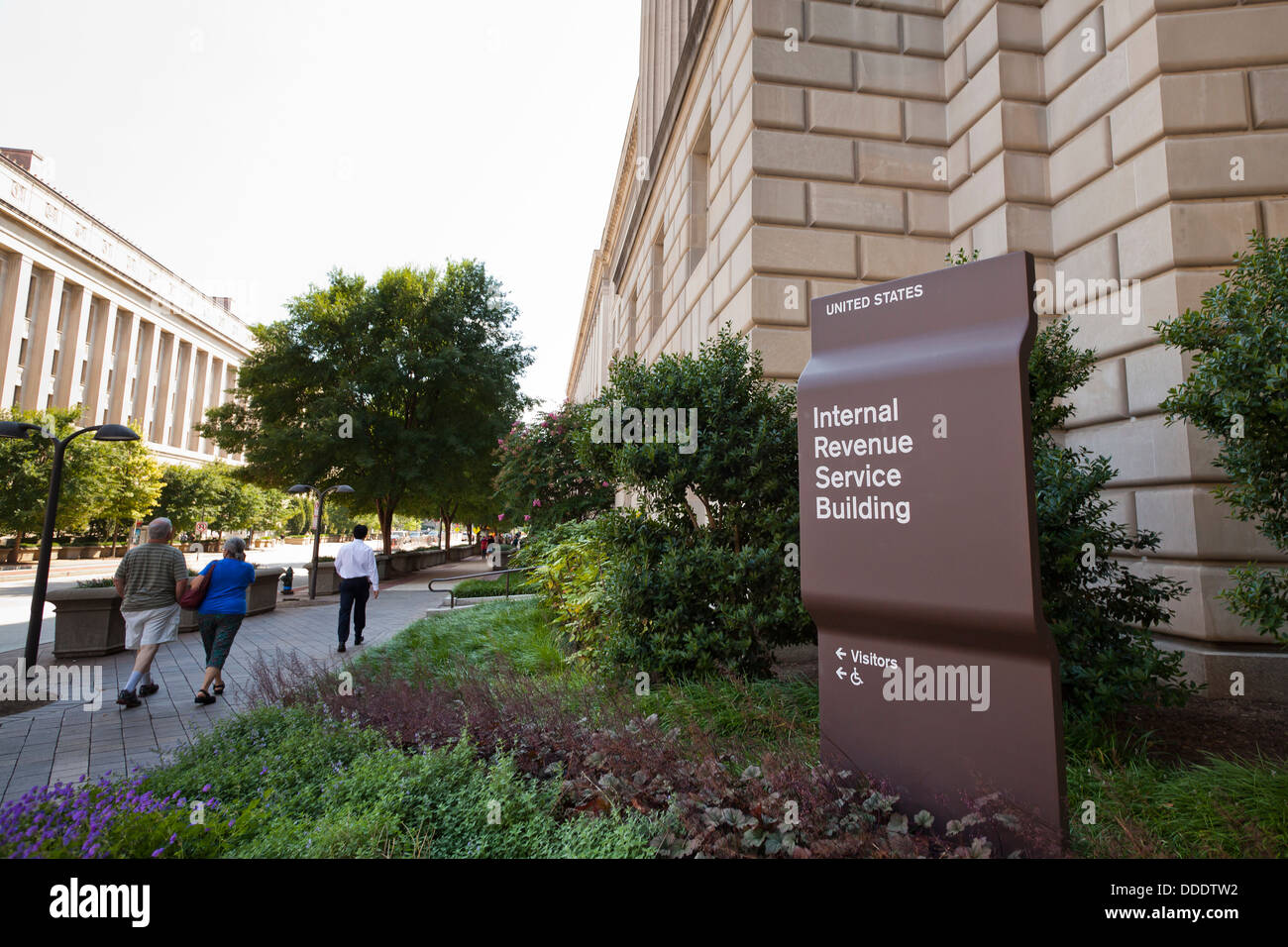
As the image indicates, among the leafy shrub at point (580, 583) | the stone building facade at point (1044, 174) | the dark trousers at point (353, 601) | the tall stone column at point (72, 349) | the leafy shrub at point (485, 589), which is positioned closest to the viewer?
the stone building facade at point (1044, 174)

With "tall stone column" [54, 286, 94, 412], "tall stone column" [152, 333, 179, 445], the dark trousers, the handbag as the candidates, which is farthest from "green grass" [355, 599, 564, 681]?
"tall stone column" [152, 333, 179, 445]

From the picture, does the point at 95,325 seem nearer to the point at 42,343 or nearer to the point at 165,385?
the point at 42,343

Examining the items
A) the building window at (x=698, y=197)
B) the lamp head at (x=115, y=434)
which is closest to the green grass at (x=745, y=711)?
the building window at (x=698, y=197)

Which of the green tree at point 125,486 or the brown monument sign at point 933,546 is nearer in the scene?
the brown monument sign at point 933,546

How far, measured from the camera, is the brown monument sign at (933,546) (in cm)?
298

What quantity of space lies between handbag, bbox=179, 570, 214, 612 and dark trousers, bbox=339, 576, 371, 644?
3.11 meters

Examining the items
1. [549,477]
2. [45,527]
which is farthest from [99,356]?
[45,527]

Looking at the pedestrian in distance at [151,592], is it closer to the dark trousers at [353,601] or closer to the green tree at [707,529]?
the dark trousers at [353,601]

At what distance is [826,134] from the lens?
324 inches

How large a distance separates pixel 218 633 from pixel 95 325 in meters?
66.7

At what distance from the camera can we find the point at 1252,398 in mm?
3914

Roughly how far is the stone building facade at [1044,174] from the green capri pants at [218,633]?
666 cm

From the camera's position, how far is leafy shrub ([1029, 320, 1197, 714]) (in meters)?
4.07
